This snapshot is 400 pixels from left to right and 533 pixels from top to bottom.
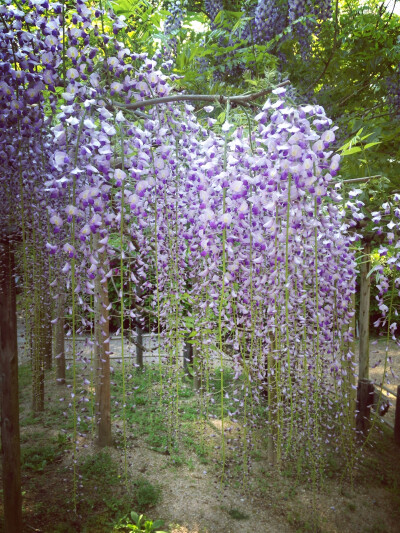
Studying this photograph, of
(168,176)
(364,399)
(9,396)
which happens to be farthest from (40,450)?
(364,399)

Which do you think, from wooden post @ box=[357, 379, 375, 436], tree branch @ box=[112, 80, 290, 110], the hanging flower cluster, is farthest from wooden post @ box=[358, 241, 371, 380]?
tree branch @ box=[112, 80, 290, 110]

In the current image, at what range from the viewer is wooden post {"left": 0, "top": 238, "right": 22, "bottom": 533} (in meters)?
1.99

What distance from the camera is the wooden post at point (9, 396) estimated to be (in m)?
1.99

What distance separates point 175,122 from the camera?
62.5 inches

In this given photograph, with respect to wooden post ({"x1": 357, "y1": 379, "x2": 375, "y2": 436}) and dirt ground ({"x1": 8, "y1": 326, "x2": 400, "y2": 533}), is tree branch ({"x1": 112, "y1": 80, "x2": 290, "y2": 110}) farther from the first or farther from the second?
wooden post ({"x1": 357, "y1": 379, "x2": 375, "y2": 436})

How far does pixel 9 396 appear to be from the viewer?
2.04 metres

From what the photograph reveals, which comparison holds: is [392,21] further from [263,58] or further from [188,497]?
[188,497]

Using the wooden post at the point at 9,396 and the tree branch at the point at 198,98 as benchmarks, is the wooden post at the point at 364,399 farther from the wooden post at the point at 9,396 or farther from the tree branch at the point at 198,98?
the tree branch at the point at 198,98

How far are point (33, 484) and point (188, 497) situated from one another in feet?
3.32

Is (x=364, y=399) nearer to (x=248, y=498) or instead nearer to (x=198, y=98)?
(x=248, y=498)

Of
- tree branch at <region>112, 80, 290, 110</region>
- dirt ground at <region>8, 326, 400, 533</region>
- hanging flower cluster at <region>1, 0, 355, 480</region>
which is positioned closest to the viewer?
hanging flower cluster at <region>1, 0, 355, 480</region>

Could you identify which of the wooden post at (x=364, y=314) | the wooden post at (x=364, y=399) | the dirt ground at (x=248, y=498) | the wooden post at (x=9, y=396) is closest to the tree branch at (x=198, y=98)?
the wooden post at (x=9, y=396)

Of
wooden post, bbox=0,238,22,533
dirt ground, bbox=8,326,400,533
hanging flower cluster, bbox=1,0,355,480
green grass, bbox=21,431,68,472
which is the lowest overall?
dirt ground, bbox=8,326,400,533

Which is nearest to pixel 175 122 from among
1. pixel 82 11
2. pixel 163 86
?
pixel 163 86
